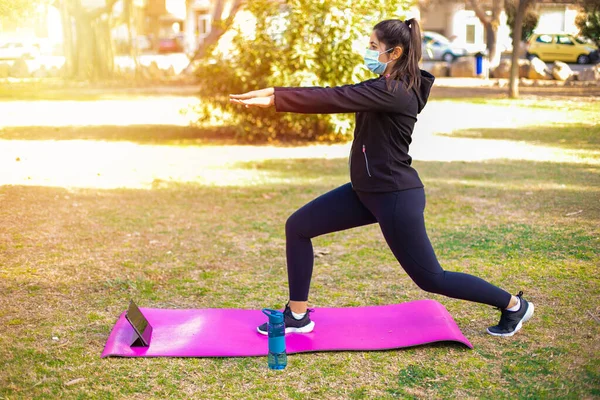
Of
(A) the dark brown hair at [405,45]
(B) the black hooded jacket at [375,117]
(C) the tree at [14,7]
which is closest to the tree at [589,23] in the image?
(C) the tree at [14,7]

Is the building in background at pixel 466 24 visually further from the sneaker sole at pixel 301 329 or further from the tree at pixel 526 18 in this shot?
the sneaker sole at pixel 301 329

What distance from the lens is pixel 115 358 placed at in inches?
175

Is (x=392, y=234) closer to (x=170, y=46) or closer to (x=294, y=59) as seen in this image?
(x=294, y=59)

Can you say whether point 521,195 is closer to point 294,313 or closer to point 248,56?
point 294,313

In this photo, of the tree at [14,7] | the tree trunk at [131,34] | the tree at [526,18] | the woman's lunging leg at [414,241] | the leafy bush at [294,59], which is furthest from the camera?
the tree at [526,18]

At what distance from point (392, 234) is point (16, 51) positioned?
308 inches

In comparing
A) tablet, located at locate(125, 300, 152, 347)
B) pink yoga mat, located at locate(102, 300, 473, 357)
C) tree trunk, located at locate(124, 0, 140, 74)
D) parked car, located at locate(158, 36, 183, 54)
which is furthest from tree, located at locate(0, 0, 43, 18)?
parked car, located at locate(158, 36, 183, 54)

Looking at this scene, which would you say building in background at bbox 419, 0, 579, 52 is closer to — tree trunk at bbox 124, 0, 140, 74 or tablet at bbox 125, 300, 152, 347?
tree trunk at bbox 124, 0, 140, 74

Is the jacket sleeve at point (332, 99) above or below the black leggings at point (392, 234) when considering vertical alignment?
above

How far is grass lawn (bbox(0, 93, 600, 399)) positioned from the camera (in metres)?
4.15

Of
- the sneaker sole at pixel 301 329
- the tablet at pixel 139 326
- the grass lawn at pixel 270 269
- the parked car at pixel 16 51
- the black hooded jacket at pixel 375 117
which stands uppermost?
the parked car at pixel 16 51

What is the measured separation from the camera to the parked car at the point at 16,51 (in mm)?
10079

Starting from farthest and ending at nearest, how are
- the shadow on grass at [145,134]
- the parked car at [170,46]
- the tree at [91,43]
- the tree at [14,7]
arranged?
1. the parked car at [170,46]
2. the tree at [91,43]
3. the shadow on grass at [145,134]
4. the tree at [14,7]

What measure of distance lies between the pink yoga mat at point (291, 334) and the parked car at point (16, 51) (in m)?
6.21
